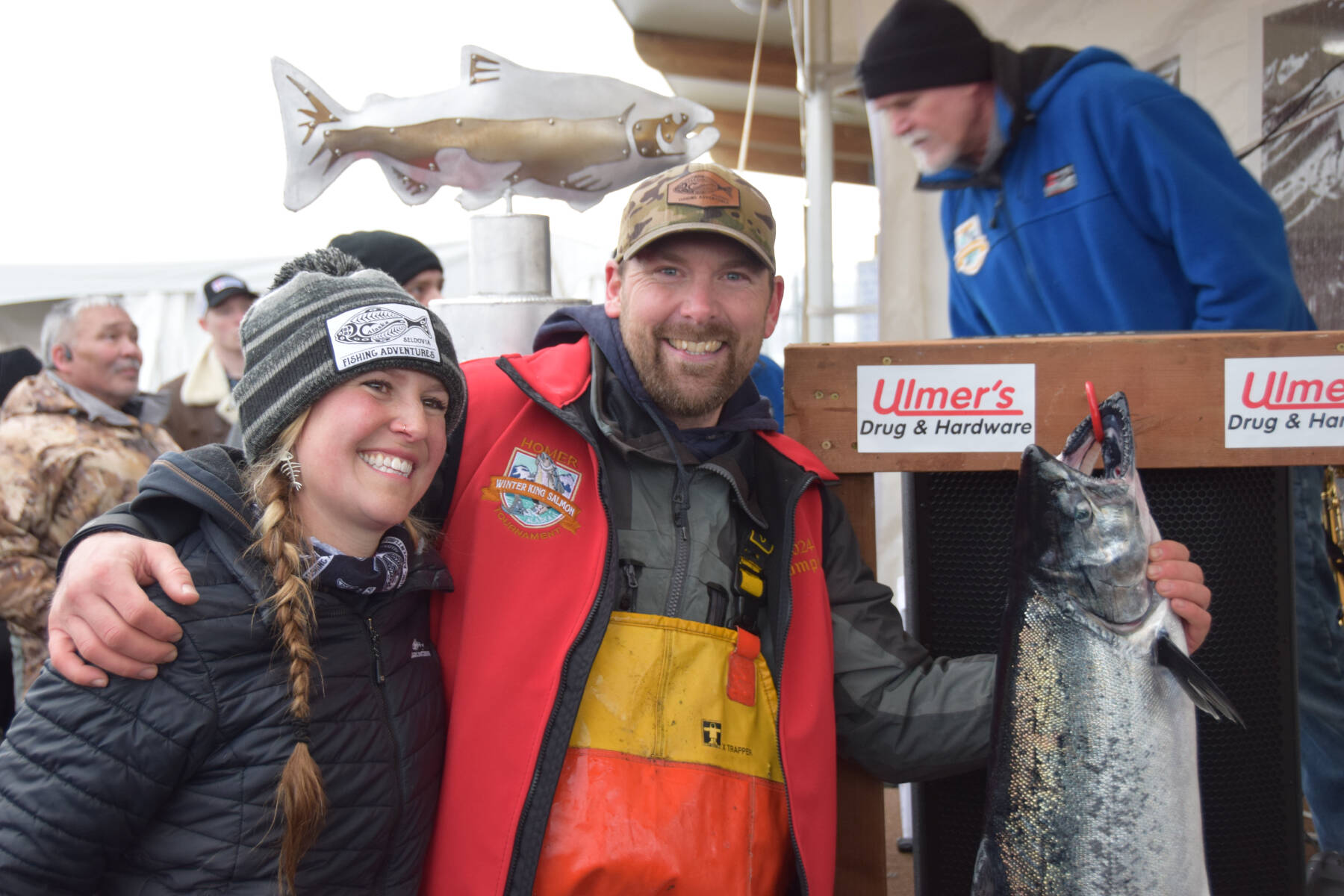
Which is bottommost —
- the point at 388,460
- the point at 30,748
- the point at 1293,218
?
the point at 30,748

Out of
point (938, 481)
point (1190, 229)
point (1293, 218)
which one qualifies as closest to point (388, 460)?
point (938, 481)

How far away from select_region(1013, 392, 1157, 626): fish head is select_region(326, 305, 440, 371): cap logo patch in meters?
1.03

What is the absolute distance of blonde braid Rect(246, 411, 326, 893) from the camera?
1.36 metres

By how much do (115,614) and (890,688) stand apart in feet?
4.54

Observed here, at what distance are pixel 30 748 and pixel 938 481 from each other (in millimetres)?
1611

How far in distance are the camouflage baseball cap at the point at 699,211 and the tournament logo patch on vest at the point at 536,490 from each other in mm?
524

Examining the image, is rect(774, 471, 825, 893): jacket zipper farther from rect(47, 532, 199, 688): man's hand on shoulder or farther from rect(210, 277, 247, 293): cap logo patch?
rect(210, 277, 247, 293): cap logo patch

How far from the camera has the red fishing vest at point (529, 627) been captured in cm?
162

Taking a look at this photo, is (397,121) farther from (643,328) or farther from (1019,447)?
(1019,447)

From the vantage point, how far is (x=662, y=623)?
5.73 ft

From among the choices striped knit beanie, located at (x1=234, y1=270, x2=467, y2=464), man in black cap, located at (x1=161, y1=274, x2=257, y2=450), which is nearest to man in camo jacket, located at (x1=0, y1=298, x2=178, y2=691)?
man in black cap, located at (x1=161, y1=274, x2=257, y2=450)

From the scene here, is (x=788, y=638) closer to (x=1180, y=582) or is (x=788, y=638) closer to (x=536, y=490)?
(x=536, y=490)

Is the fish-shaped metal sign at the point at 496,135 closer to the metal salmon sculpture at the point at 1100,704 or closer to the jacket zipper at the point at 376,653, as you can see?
the jacket zipper at the point at 376,653

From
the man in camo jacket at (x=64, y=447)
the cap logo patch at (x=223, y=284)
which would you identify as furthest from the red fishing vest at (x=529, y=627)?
the cap logo patch at (x=223, y=284)
